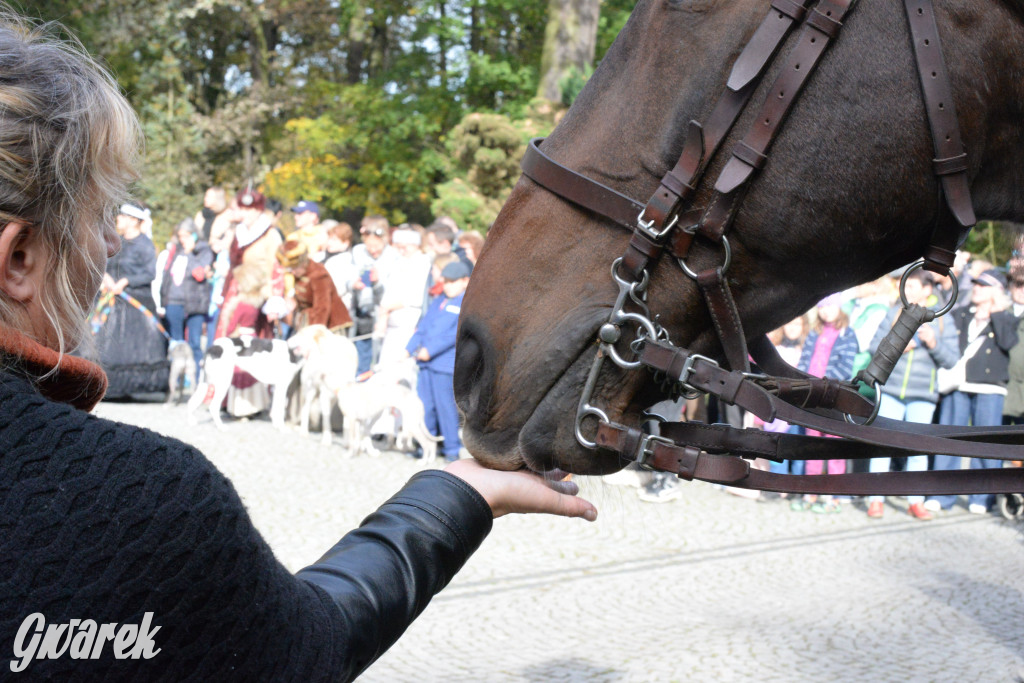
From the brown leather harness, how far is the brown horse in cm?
3

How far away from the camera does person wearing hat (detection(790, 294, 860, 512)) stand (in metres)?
7.52

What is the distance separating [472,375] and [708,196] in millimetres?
590

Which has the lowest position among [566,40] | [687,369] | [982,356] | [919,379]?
[566,40]

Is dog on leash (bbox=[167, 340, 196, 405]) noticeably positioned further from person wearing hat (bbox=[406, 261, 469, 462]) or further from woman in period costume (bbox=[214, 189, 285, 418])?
person wearing hat (bbox=[406, 261, 469, 462])

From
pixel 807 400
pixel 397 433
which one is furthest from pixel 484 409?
pixel 397 433

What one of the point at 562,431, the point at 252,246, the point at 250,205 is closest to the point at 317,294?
the point at 252,246

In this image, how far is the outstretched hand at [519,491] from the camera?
175cm

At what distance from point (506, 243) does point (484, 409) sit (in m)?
0.34

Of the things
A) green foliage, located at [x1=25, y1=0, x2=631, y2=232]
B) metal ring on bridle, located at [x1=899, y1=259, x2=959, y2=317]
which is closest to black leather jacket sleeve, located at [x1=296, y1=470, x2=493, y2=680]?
metal ring on bridle, located at [x1=899, y1=259, x2=959, y2=317]

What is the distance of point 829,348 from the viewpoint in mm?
7656

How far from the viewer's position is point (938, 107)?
Result: 5.75ft

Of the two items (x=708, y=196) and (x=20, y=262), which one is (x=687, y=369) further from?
(x=20, y=262)

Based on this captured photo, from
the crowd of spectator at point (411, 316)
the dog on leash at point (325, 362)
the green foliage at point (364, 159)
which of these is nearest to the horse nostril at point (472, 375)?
the crowd of spectator at point (411, 316)

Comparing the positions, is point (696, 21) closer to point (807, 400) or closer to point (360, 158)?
point (807, 400)
